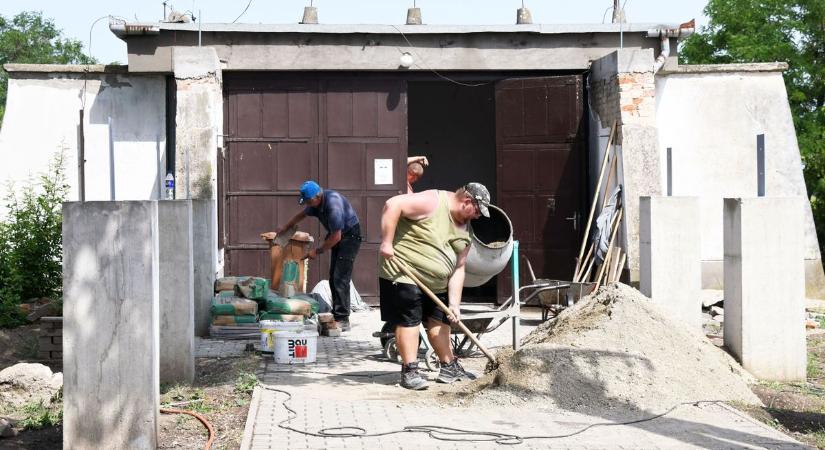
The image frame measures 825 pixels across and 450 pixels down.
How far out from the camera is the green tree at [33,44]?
5134 centimetres

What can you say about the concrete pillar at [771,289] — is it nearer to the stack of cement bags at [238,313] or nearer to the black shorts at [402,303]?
the black shorts at [402,303]

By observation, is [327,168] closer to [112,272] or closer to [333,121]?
[333,121]

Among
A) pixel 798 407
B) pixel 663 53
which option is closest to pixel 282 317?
pixel 798 407

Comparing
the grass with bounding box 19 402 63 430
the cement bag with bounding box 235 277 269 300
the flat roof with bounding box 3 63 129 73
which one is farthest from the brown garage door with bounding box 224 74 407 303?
the grass with bounding box 19 402 63 430

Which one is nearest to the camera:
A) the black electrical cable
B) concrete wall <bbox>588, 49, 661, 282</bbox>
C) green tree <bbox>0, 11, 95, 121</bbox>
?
the black electrical cable

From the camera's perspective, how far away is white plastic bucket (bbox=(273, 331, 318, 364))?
9961mm

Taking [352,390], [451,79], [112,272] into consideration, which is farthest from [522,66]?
[112,272]

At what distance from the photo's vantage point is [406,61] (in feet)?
48.5

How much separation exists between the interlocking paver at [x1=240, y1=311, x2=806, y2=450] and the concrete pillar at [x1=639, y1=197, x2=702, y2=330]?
8.26 feet

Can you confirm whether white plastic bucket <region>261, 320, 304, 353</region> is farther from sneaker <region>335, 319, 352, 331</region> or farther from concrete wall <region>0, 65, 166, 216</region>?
concrete wall <region>0, 65, 166, 216</region>

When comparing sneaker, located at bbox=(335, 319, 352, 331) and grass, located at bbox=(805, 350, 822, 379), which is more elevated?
sneaker, located at bbox=(335, 319, 352, 331)

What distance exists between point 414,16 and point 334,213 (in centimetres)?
422

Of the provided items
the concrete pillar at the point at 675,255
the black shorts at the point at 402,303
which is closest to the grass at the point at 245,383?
the black shorts at the point at 402,303

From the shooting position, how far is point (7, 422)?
290 inches
